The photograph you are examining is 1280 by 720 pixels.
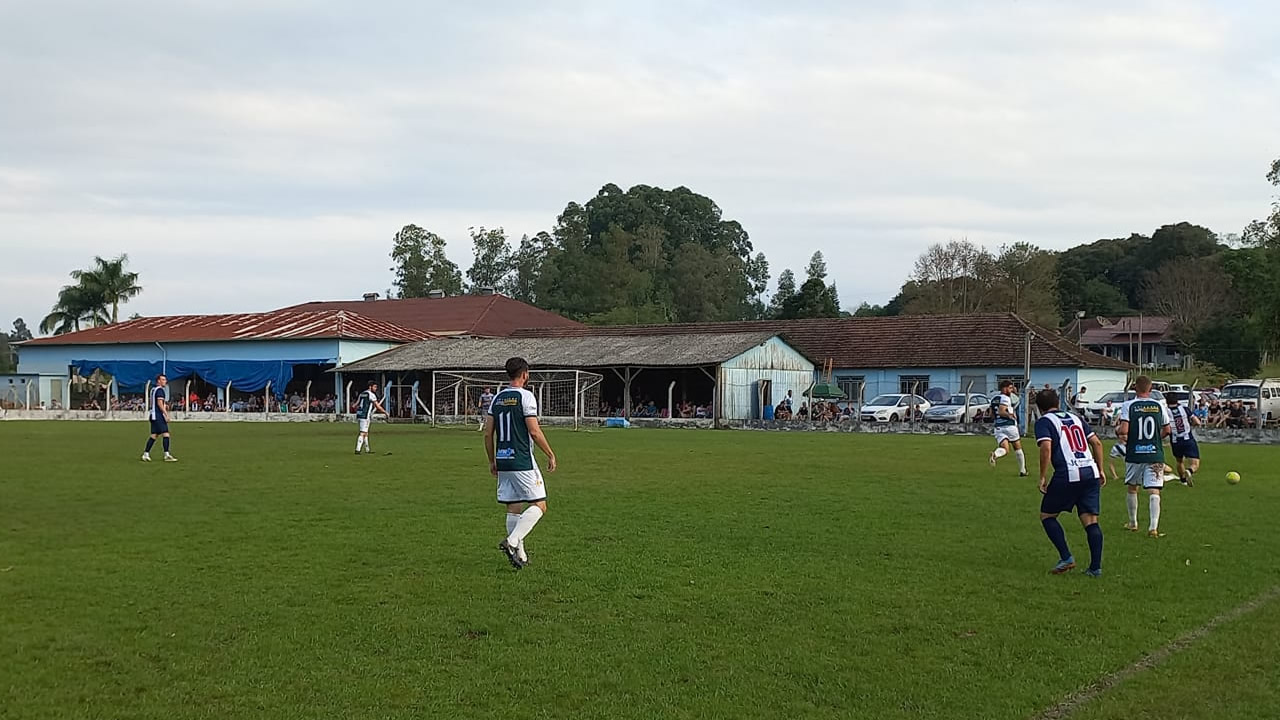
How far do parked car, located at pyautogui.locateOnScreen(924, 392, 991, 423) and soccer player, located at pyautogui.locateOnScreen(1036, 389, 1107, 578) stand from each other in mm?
32600

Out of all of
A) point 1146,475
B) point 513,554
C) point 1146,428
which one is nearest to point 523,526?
point 513,554

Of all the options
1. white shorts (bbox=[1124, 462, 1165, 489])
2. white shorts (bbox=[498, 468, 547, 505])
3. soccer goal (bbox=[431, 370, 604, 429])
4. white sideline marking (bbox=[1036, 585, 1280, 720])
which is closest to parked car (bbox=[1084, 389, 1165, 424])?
soccer goal (bbox=[431, 370, 604, 429])

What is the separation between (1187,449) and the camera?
18.0m

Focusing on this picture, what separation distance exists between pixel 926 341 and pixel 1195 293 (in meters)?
40.6

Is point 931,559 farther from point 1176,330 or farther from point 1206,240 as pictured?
point 1206,240

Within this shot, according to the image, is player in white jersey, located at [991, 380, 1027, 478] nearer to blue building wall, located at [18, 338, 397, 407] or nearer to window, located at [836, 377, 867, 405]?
window, located at [836, 377, 867, 405]

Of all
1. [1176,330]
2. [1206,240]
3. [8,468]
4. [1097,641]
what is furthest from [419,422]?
[1206,240]

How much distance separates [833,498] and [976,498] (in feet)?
6.68

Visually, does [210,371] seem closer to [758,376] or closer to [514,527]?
[758,376]

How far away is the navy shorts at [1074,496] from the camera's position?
10086 mm

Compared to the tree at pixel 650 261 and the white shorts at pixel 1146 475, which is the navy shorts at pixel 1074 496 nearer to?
the white shorts at pixel 1146 475

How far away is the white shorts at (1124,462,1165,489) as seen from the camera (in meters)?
12.8

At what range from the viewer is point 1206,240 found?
9219 cm

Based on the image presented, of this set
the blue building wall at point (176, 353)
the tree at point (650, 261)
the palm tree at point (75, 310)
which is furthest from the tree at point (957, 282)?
the palm tree at point (75, 310)
